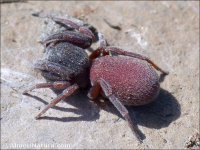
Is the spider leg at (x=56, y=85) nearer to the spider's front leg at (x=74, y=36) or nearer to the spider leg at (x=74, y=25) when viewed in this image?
the spider's front leg at (x=74, y=36)

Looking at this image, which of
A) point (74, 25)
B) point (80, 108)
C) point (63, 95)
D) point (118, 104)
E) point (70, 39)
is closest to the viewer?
point (118, 104)

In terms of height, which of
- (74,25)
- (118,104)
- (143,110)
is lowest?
(143,110)

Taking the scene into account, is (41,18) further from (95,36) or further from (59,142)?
(59,142)

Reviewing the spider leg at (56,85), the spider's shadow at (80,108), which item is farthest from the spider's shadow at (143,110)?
the spider leg at (56,85)

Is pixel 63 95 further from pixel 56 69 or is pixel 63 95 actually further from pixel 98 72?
pixel 98 72

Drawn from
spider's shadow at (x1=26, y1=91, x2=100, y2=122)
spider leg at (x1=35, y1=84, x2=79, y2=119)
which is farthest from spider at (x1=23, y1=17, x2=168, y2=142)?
spider's shadow at (x1=26, y1=91, x2=100, y2=122)

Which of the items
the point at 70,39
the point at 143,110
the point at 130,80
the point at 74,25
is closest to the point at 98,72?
the point at 130,80

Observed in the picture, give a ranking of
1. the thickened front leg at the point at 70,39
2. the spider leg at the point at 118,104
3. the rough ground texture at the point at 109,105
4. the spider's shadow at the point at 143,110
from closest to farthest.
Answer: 1. the spider leg at the point at 118,104
2. the rough ground texture at the point at 109,105
3. the spider's shadow at the point at 143,110
4. the thickened front leg at the point at 70,39

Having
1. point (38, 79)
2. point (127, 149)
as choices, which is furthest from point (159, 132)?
point (38, 79)
